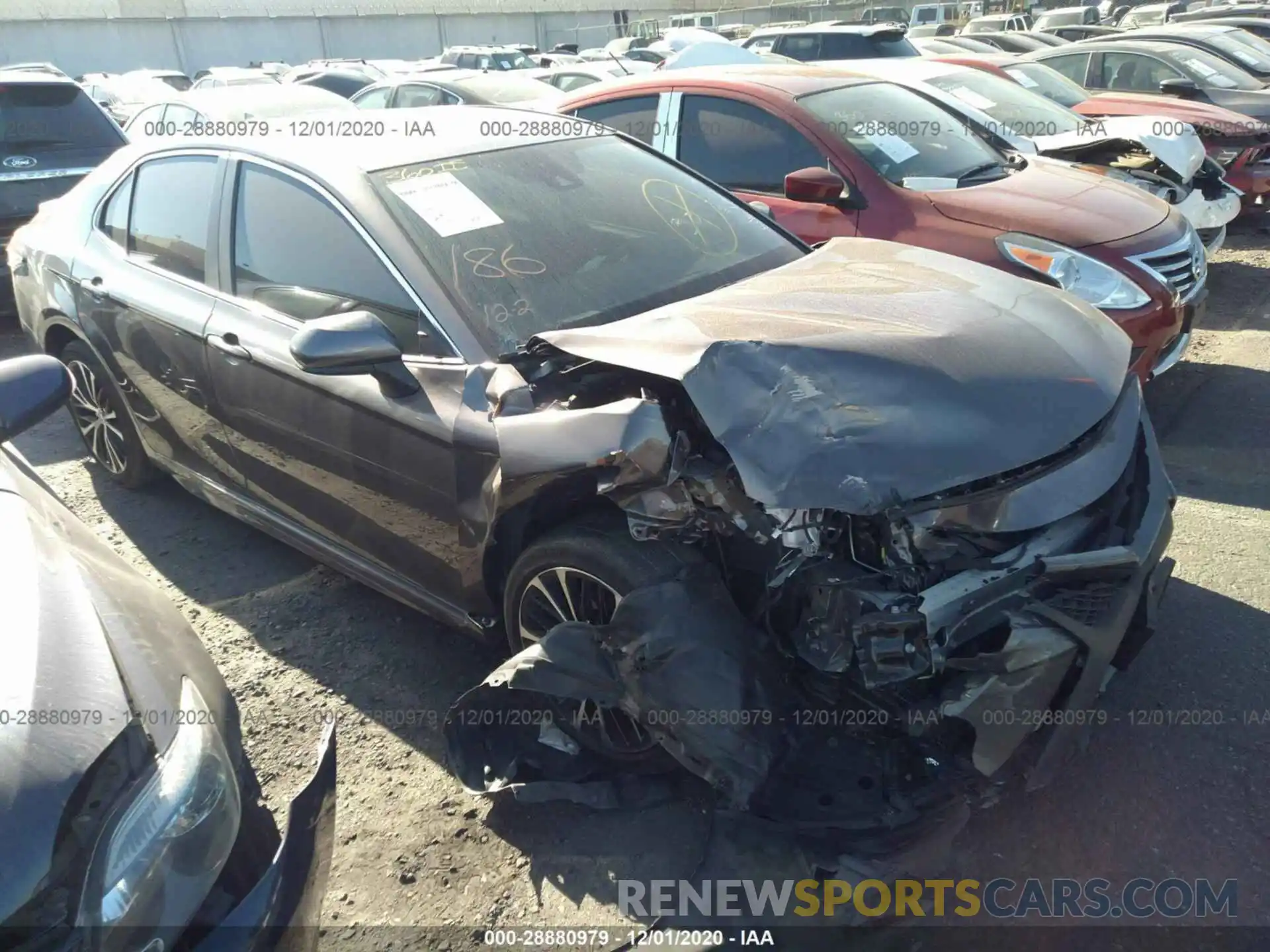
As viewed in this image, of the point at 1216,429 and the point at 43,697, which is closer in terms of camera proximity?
the point at 43,697

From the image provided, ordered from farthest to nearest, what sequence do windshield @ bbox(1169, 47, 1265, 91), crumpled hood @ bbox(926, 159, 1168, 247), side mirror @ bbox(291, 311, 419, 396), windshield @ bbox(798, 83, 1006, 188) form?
1. windshield @ bbox(1169, 47, 1265, 91)
2. windshield @ bbox(798, 83, 1006, 188)
3. crumpled hood @ bbox(926, 159, 1168, 247)
4. side mirror @ bbox(291, 311, 419, 396)

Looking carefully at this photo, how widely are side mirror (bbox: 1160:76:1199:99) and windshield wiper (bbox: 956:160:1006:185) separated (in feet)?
18.4

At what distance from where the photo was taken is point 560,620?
2781 millimetres

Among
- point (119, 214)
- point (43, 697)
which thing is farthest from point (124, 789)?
point (119, 214)

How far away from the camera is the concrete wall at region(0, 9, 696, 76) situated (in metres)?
35.8

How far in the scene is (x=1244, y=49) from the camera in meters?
11.7

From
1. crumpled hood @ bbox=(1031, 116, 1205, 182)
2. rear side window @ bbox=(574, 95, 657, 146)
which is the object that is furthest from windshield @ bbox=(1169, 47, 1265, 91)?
rear side window @ bbox=(574, 95, 657, 146)

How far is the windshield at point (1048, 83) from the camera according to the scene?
8.67m

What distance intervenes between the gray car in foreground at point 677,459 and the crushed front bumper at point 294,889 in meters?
0.68

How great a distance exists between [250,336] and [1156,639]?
10.9 feet

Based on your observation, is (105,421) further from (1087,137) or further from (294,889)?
(1087,137)

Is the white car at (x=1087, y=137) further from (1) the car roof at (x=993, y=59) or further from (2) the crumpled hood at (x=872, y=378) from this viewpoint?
(2) the crumpled hood at (x=872, y=378)

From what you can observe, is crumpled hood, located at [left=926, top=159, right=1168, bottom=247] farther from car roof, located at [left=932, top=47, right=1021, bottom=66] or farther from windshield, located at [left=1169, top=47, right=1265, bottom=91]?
windshield, located at [left=1169, top=47, right=1265, bottom=91]

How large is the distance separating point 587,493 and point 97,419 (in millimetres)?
3218
